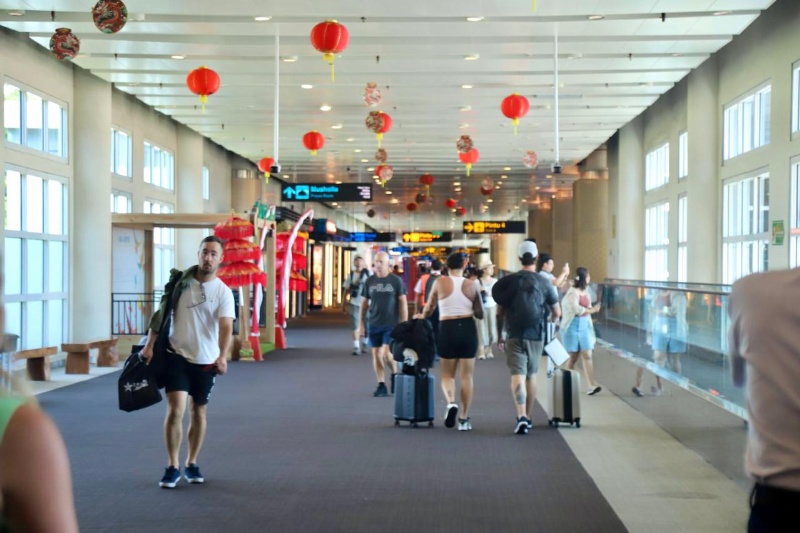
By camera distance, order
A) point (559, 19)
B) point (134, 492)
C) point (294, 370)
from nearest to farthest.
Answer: point (134, 492)
point (559, 19)
point (294, 370)

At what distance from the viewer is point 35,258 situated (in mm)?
16609

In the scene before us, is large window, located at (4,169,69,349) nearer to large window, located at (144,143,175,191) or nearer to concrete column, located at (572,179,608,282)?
large window, located at (144,143,175,191)

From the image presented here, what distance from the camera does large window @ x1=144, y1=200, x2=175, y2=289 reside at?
923 inches

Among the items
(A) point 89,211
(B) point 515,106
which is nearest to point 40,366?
(A) point 89,211

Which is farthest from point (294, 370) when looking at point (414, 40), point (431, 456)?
point (431, 456)

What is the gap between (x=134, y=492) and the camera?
712 centimetres

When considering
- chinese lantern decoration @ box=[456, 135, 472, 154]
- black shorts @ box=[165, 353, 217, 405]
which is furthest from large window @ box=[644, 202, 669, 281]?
black shorts @ box=[165, 353, 217, 405]

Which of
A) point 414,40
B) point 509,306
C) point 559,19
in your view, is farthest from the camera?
point 414,40

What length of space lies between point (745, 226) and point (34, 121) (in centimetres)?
1172

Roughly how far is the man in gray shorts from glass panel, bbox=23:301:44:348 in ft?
29.4

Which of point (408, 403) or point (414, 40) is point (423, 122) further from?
point (408, 403)

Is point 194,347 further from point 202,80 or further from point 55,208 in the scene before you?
point 55,208

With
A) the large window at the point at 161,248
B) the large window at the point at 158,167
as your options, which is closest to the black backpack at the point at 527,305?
the large window at the point at 158,167

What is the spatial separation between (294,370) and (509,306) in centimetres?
700
